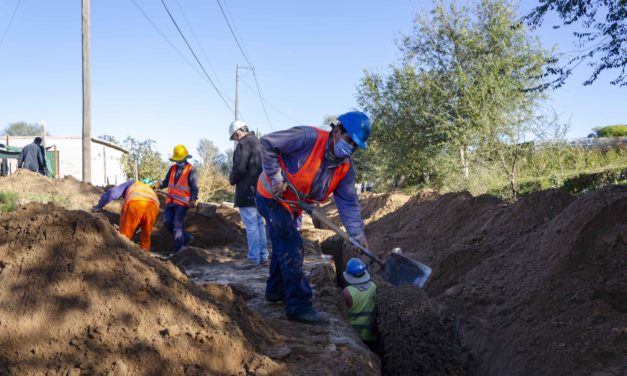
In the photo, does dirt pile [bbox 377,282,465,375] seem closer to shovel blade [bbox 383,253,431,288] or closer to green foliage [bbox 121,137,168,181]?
shovel blade [bbox 383,253,431,288]

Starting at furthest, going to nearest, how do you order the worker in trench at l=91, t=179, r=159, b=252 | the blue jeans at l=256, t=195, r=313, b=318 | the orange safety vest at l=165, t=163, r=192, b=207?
the orange safety vest at l=165, t=163, r=192, b=207
the worker in trench at l=91, t=179, r=159, b=252
the blue jeans at l=256, t=195, r=313, b=318

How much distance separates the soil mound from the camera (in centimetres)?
248

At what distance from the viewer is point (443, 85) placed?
20.9 m

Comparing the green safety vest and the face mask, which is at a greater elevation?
the face mask

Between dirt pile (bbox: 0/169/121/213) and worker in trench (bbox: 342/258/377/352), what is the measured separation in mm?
7120

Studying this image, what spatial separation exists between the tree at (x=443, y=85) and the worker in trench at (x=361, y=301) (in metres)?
10.7

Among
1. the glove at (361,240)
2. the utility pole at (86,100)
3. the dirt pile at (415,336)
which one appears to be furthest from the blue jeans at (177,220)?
the utility pole at (86,100)

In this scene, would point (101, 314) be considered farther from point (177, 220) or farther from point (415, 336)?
point (177, 220)

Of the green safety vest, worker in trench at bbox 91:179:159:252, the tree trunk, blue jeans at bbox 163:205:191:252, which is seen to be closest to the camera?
the green safety vest

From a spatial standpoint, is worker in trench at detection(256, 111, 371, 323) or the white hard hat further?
the white hard hat

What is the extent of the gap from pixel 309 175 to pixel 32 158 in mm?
11812

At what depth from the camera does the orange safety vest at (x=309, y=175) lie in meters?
4.09

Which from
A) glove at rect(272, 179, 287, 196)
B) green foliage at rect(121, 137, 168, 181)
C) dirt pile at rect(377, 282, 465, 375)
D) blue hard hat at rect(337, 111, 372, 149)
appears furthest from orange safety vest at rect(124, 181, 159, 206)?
green foliage at rect(121, 137, 168, 181)

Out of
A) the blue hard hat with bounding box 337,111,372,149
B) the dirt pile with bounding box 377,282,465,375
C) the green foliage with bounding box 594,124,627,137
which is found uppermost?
the green foliage with bounding box 594,124,627,137
